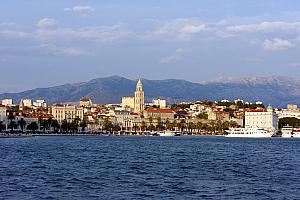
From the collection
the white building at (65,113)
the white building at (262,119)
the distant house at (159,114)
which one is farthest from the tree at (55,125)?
the white building at (262,119)

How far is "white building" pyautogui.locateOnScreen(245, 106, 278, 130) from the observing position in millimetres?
147500

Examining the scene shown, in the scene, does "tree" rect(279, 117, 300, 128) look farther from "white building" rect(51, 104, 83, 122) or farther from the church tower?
"white building" rect(51, 104, 83, 122)

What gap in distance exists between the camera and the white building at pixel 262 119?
147500 millimetres

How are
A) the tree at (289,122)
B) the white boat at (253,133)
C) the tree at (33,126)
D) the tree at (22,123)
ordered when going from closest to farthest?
the tree at (22,123), the tree at (33,126), the white boat at (253,133), the tree at (289,122)

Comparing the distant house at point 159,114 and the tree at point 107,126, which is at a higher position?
the distant house at point 159,114

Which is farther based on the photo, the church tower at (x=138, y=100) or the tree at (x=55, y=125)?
the church tower at (x=138, y=100)

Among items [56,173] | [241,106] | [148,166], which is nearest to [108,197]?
[56,173]

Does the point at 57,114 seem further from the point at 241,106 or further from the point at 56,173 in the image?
the point at 56,173

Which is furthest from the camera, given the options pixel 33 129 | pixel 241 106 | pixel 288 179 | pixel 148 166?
pixel 241 106

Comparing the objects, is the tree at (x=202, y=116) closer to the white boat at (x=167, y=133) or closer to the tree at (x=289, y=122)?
the tree at (x=289, y=122)

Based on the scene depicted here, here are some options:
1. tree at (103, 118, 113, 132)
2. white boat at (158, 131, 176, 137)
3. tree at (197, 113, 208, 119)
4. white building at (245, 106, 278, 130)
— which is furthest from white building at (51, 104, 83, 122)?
white building at (245, 106, 278, 130)

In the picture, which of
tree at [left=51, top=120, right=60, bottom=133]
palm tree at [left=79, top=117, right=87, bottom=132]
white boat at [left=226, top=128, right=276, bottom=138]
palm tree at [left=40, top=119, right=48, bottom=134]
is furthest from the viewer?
palm tree at [left=79, top=117, right=87, bottom=132]

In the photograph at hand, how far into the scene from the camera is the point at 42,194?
21.4 metres

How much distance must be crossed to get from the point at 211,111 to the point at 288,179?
139045mm
